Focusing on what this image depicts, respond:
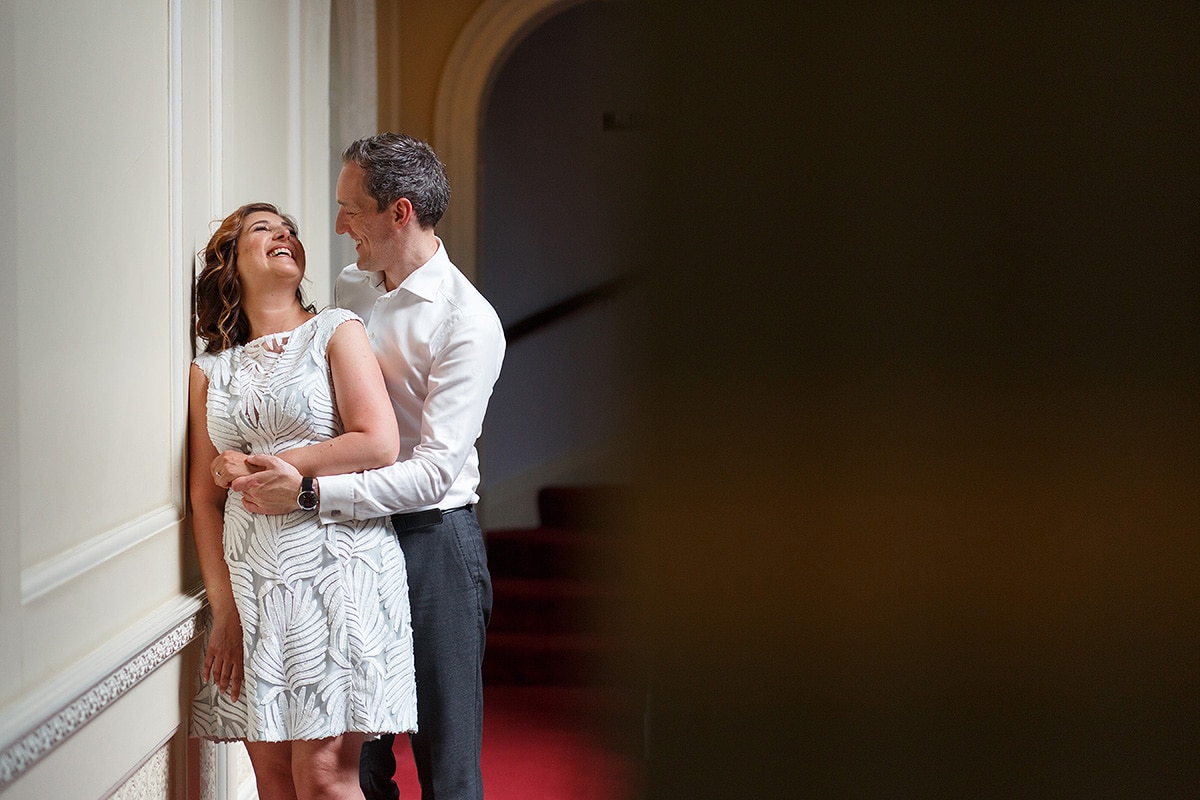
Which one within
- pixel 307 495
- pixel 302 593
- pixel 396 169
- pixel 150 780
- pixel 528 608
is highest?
pixel 396 169

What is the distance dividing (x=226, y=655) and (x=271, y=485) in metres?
0.29

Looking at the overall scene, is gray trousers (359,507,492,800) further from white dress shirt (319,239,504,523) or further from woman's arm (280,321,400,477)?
woman's arm (280,321,400,477)

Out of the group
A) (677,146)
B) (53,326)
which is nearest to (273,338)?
(53,326)

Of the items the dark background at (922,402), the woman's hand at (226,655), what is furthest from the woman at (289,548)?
the dark background at (922,402)

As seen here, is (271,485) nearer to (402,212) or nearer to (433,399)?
(433,399)

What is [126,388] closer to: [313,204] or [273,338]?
[273,338]

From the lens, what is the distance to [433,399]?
157cm

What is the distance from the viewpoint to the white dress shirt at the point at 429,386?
148 centimetres

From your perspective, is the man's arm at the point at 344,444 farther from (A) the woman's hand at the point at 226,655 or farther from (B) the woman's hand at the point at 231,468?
(A) the woman's hand at the point at 226,655

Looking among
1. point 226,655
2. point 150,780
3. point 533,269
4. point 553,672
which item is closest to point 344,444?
point 226,655

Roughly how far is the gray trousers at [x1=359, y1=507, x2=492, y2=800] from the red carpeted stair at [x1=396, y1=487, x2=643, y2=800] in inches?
7.2

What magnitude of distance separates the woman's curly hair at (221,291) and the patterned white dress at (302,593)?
0.25 ft

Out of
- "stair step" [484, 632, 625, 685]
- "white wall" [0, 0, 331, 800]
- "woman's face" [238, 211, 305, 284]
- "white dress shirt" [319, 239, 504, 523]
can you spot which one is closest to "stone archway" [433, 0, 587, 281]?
"stair step" [484, 632, 625, 685]

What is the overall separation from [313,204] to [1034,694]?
2467 mm
